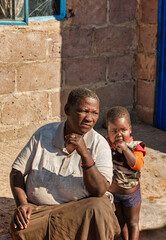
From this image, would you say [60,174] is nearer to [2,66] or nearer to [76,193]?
[76,193]

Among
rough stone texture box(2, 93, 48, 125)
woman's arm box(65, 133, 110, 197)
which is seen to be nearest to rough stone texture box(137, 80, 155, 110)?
rough stone texture box(2, 93, 48, 125)

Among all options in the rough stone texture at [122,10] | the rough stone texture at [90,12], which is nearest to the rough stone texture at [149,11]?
the rough stone texture at [122,10]

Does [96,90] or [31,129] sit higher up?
[96,90]

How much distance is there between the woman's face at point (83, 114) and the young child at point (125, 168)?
44 cm

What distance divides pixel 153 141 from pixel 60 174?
3215 mm

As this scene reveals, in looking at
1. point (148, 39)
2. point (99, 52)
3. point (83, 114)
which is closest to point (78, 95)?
point (83, 114)

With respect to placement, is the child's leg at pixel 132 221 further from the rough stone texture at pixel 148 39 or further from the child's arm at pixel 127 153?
the rough stone texture at pixel 148 39

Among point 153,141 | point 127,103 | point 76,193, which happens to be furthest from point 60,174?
point 127,103

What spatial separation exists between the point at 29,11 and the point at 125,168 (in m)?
2.80

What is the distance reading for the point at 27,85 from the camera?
572cm

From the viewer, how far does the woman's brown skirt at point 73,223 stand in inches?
118

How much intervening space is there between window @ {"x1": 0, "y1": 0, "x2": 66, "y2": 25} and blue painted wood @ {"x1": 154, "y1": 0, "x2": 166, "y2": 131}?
1399mm

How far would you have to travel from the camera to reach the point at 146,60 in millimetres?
6555

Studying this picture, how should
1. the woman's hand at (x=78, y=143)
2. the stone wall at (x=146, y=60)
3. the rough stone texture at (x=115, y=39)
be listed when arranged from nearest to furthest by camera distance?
the woman's hand at (x=78, y=143) < the rough stone texture at (x=115, y=39) < the stone wall at (x=146, y=60)
